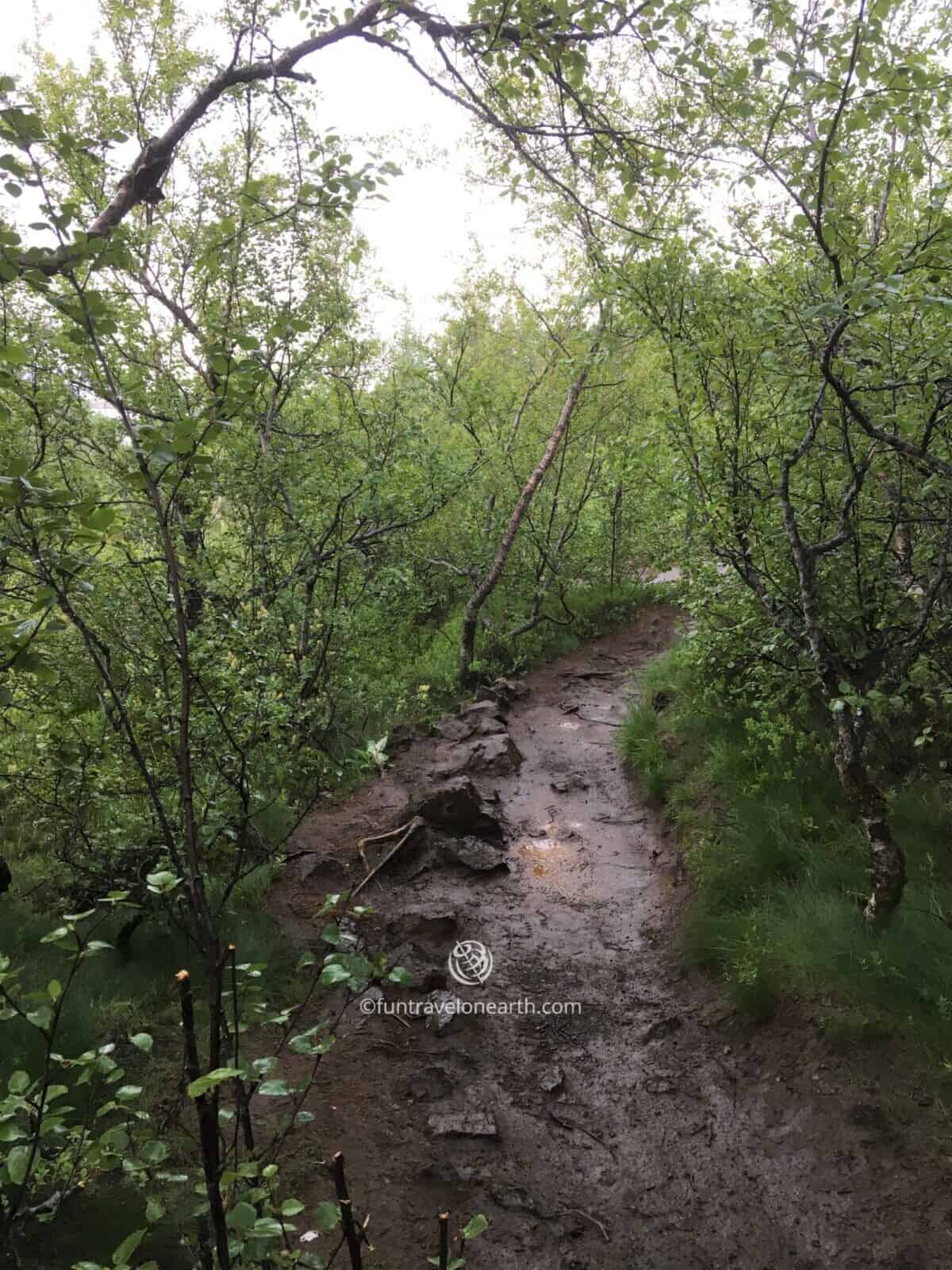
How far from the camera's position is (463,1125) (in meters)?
4.77

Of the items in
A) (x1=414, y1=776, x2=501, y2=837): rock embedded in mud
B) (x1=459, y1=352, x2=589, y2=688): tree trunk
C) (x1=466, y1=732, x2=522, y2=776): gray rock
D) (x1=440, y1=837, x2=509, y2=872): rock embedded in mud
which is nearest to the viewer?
(x1=440, y1=837, x2=509, y2=872): rock embedded in mud

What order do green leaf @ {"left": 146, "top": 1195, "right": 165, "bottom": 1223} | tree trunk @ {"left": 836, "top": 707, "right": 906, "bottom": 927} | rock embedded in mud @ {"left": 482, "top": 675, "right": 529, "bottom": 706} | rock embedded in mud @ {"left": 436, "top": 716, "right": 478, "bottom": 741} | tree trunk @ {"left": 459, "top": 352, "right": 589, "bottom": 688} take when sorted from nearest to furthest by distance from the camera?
green leaf @ {"left": 146, "top": 1195, "right": 165, "bottom": 1223} → tree trunk @ {"left": 836, "top": 707, "right": 906, "bottom": 927} → rock embedded in mud @ {"left": 436, "top": 716, "right": 478, "bottom": 741} → rock embedded in mud @ {"left": 482, "top": 675, "right": 529, "bottom": 706} → tree trunk @ {"left": 459, "top": 352, "right": 589, "bottom": 688}

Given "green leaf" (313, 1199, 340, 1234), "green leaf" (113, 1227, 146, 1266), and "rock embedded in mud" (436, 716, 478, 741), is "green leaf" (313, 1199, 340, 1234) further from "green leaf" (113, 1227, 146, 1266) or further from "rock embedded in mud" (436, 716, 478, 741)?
"rock embedded in mud" (436, 716, 478, 741)

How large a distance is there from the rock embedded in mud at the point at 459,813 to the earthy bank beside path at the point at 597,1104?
0.69ft

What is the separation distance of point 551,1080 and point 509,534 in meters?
9.79

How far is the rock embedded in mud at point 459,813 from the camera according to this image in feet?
27.8

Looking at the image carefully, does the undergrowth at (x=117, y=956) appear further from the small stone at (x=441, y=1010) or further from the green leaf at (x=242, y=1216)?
the green leaf at (x=242, y=1216)

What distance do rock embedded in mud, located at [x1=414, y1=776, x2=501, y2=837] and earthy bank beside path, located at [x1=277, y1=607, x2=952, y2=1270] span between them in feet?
0.69

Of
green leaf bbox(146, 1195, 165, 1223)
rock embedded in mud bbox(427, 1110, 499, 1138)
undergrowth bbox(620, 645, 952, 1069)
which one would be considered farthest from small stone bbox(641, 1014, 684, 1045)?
green leaf bbox(146, 1195, 165, 1223)

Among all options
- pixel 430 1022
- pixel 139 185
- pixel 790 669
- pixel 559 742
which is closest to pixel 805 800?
pixel 790 669

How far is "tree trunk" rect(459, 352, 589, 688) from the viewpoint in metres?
13.3

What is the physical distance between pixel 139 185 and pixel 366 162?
1.90m

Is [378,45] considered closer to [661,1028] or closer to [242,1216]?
[242,1216]

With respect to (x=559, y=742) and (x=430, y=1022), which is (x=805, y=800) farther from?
(x=559, y=742)
